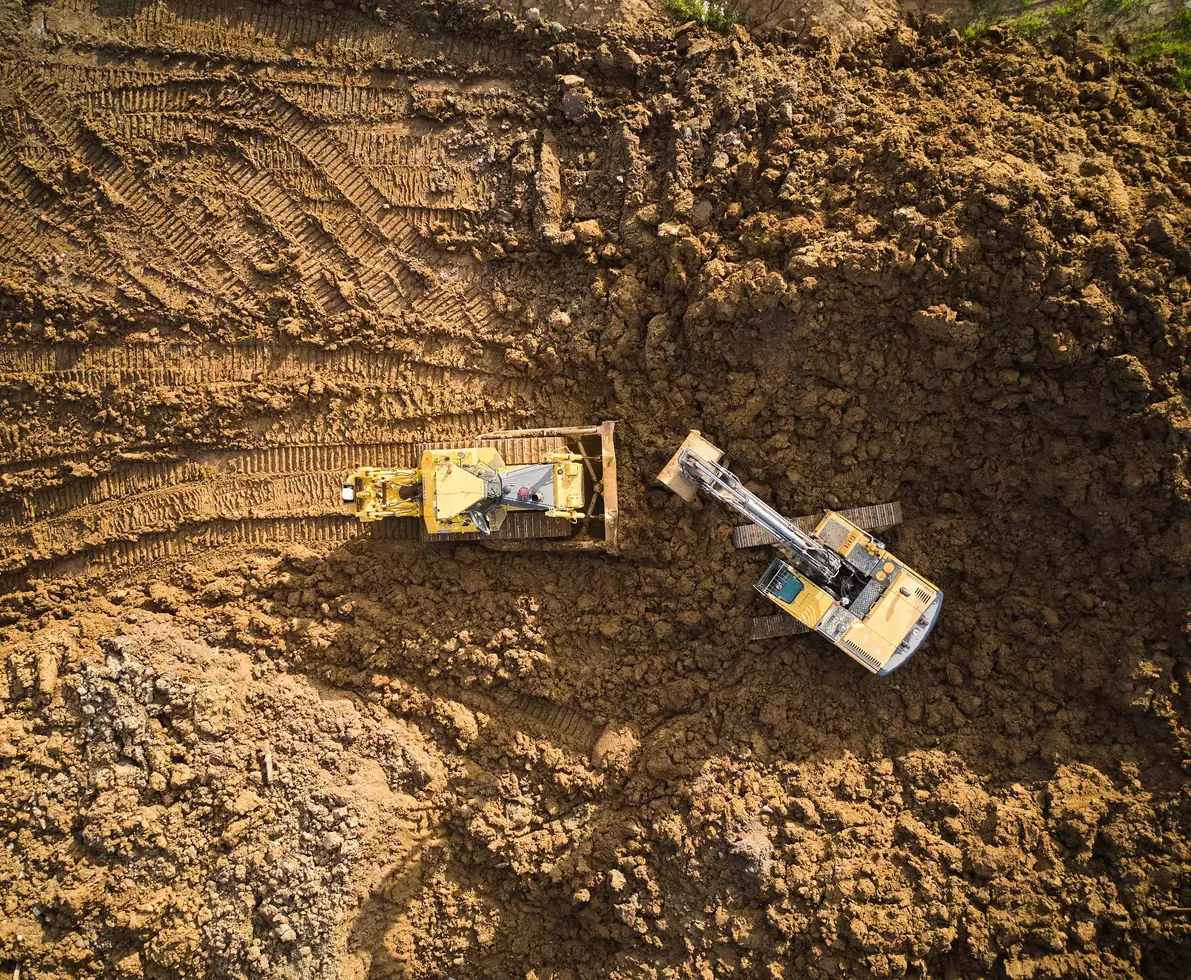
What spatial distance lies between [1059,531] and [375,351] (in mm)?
8116

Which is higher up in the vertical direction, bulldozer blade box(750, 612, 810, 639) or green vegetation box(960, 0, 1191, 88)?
green vegetation box(960, 0, 1191, 88)

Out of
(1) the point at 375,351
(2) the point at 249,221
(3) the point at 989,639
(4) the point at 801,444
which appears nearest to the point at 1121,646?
(3) the point at 989,639

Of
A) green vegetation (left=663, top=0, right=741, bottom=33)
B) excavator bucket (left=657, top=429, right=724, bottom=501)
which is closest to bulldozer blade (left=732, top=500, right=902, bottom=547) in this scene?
excavator bucket (left=657, top=429, right=724, bottom=501)

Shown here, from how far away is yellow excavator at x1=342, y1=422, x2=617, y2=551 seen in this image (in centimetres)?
870

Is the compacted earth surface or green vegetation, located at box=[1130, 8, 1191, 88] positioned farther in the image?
green vegetation, located at box=[1130, 8, 1191, 88]

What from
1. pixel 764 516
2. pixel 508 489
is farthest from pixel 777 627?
pixel 508 489

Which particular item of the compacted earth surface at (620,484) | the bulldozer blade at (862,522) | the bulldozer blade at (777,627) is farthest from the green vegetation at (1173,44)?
the bulldozer blade at (777,627)

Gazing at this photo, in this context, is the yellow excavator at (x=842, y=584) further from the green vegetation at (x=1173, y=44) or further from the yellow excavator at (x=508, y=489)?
the green vegetation at (x=1173, y=44)

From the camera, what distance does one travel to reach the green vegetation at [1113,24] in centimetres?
913

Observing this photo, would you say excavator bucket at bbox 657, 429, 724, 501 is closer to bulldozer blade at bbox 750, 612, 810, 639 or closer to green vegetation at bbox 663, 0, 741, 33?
bulldozer blade at bbox 750, 612, 810, 639

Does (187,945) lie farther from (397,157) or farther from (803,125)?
(803,125)

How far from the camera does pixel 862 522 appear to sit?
916 centimetres

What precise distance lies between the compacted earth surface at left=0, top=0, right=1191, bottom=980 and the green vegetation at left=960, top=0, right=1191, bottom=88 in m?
0.33

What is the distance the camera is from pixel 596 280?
9.58 metres
